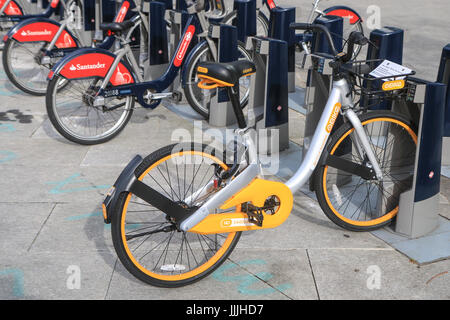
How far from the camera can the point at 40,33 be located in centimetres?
741

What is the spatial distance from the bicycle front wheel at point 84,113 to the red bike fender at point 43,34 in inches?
21.5

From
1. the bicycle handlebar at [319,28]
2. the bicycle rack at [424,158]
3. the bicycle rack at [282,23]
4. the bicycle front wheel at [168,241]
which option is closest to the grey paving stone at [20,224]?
the bicycle front wheel at [168,241]

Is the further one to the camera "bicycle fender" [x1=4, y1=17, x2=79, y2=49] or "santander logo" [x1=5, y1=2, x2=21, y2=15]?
"santander logo" [x1=5, y1=2, x2=21, y2=15]

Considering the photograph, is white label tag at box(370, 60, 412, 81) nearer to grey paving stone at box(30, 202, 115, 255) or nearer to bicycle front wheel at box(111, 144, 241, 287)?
bicycle front wheel at box(111, 144, 241, 287)

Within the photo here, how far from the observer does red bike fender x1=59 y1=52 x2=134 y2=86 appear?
5805 mm

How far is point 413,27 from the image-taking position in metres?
12.1

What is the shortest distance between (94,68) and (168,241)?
2.37 meters

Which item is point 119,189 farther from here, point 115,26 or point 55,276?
→ point 115,26

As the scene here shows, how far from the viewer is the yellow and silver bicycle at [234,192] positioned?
356 cm

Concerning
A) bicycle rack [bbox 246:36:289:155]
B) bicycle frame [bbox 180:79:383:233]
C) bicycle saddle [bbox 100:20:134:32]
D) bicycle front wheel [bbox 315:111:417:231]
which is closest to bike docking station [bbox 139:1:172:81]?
bicycle saddle [bbox 100:20:134:32]

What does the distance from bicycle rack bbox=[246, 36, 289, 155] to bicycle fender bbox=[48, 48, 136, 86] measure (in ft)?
4.19

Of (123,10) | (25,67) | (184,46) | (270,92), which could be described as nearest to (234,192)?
(270,92)

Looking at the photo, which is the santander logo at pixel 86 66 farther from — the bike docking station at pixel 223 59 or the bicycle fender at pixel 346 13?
the bicycle fender at pixel 346 13
